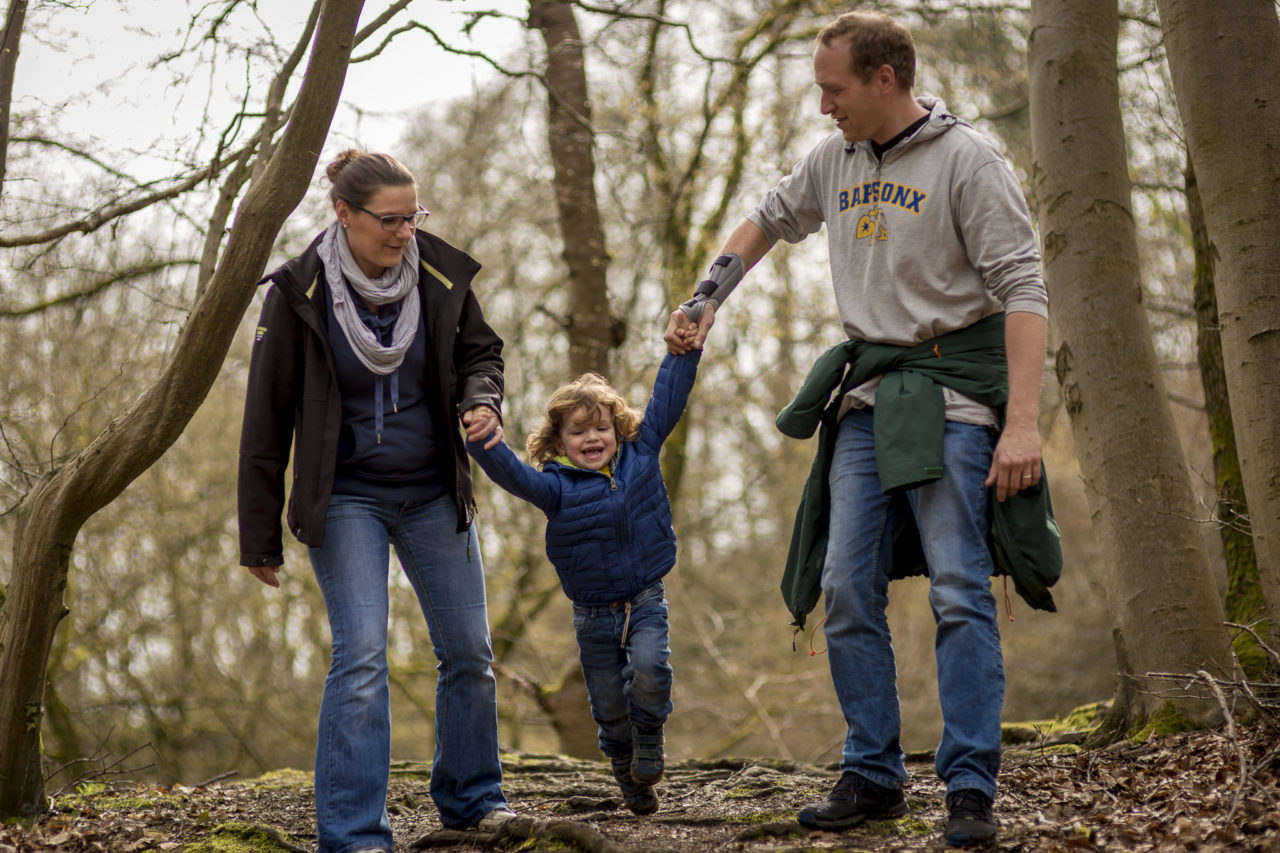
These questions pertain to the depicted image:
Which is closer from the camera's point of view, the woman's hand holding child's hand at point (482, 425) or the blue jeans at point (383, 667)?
the blue jeans at point (383, 667)

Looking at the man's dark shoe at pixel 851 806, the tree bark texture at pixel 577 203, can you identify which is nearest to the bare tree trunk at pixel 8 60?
the man's dark shoe at pixel 851 806

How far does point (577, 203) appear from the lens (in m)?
10.4

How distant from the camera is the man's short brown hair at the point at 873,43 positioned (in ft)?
11.1

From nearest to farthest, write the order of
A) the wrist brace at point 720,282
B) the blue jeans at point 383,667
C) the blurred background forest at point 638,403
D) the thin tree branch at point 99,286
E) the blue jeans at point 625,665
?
1. the blue jeans at point 383,667
2. the blue jeans at point 625,665
3. the wrist brace at point 720,282
4. the thin tree branch at point 99,286
5. the blurred background forest at point 638,403

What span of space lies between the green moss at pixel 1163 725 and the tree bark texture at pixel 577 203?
618cm

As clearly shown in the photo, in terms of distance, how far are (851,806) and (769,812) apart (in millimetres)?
530

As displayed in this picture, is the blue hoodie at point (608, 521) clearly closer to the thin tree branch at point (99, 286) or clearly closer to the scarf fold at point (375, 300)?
the scarf fold at point (375, 300)

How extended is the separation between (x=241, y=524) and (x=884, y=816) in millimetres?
2184

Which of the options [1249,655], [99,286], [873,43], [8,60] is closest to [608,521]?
[873,43]

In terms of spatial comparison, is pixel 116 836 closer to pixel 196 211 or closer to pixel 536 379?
pixel 196 211

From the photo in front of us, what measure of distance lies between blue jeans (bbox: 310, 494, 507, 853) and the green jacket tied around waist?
3.63 ft

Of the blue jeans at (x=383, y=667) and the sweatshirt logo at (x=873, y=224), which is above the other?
the sweatshirt logo at (x=873, y=224)

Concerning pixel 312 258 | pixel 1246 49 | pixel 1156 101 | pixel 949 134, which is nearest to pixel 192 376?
pixel 312 258

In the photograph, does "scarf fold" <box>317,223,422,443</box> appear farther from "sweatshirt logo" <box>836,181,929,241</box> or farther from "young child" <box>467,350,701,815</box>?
"sweatshirt logo" <box>836,181,929,241</box>
